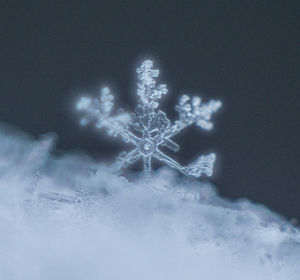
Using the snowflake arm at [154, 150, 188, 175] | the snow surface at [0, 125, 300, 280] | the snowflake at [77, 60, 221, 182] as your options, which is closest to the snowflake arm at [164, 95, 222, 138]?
the snowflake at [77, 60, 221, 182]

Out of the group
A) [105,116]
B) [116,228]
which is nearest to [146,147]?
[105,116]

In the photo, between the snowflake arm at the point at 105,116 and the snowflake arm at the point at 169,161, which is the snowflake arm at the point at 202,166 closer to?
the snowflake arm at the point at 169,161

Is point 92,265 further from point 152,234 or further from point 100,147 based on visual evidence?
point 100,147

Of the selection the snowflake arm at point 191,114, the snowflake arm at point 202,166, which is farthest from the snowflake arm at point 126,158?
the snowflake arm at point 202,166

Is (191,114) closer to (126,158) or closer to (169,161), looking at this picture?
(169,161)

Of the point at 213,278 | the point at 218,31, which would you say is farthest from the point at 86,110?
the point at 213,278
